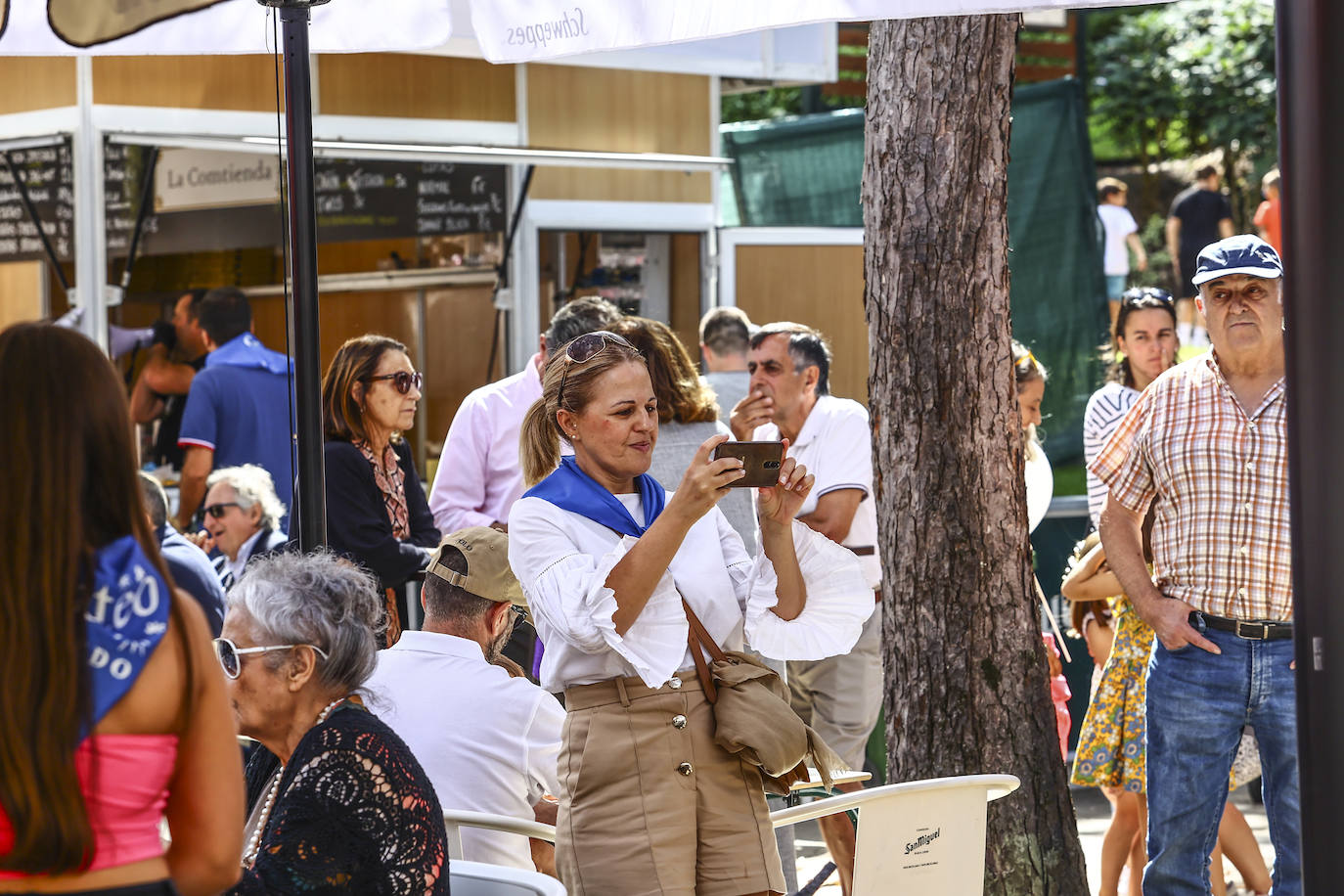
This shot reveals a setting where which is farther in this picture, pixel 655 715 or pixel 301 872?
pixel 655 715

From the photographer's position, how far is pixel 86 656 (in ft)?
6.58

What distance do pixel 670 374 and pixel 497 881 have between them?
1974 mm

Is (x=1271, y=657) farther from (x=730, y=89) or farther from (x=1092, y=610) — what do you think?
(x=730, y=89)

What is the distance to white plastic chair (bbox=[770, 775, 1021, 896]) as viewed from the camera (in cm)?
332

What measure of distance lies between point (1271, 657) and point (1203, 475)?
0.48 metres

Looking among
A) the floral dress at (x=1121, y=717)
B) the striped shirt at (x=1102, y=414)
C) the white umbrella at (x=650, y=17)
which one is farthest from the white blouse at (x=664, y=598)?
the striped shirt at (x=1102, y=414)

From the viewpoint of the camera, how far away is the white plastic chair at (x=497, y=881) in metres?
2.86

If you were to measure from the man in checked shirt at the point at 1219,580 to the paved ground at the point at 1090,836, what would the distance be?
4.99 feet

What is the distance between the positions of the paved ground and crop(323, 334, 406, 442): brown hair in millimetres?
2237

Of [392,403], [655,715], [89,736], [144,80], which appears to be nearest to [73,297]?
[144,80]

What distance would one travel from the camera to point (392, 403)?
5.35 m

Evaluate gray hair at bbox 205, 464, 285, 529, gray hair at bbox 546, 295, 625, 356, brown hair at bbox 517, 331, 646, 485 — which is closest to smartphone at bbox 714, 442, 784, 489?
brown hair at bbox 517, 331, 646, 485

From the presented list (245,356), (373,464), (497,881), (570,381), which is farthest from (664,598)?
(245,356)

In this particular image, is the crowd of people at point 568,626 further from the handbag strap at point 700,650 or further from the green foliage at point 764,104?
the green foliage at point 764,104
